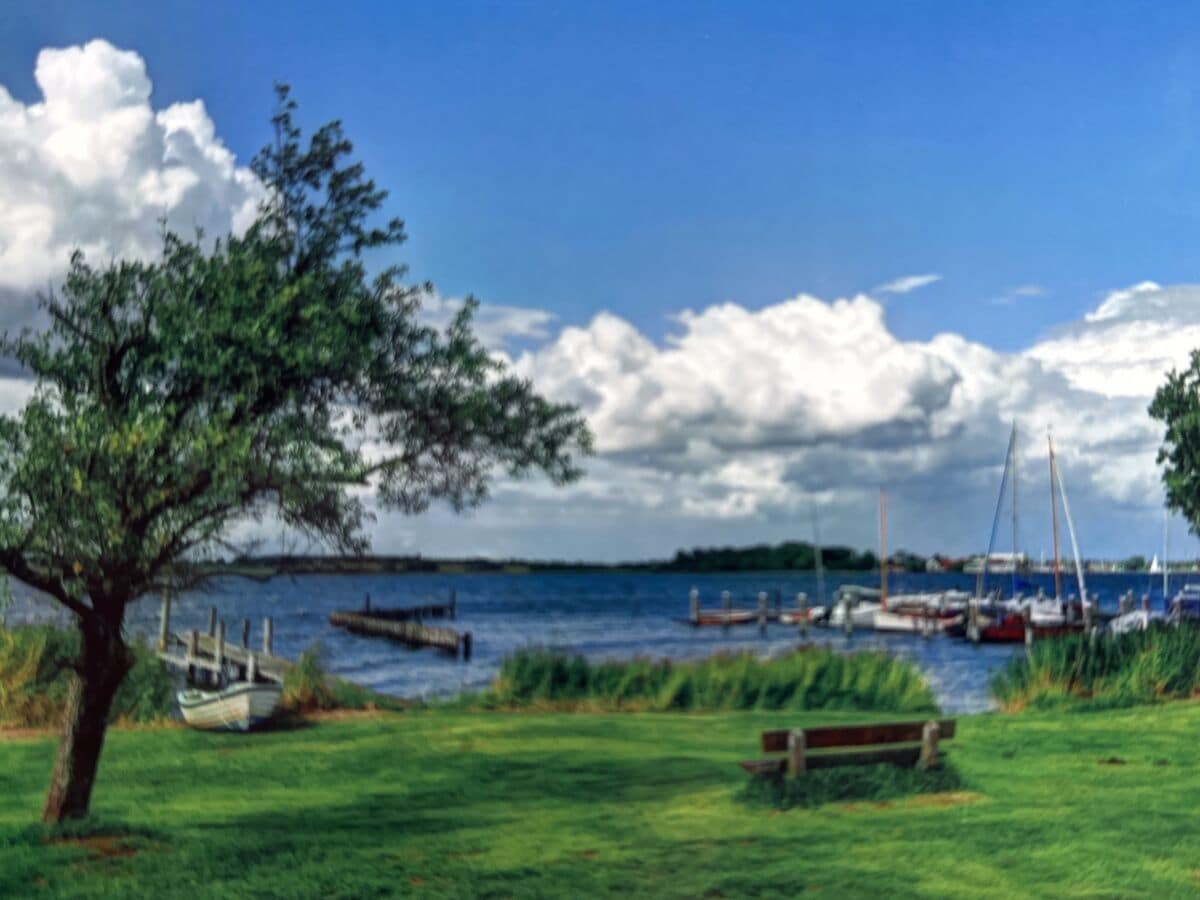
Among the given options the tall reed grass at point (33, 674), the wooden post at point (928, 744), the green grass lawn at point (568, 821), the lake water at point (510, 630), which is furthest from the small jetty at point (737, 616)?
the wooden post at point (928, 744)

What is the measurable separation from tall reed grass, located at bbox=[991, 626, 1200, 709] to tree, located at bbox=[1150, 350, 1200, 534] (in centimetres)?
225

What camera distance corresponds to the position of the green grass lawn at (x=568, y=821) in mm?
8781

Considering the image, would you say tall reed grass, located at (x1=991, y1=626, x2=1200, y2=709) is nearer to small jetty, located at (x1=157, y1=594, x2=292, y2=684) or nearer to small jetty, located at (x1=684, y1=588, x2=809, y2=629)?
small jetty, located at (x1=157, y1=594, x2=292, y2=684)

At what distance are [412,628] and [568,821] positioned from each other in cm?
3032

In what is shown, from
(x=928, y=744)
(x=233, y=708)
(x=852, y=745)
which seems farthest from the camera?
(x=233, y=708)

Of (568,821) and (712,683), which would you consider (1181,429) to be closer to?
(712,683)

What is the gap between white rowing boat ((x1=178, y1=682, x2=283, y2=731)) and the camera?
13734mm

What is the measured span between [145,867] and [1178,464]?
50.9 feet

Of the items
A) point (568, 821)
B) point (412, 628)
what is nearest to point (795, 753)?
point (568, 821)

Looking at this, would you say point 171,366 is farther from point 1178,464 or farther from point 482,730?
point 1178,464

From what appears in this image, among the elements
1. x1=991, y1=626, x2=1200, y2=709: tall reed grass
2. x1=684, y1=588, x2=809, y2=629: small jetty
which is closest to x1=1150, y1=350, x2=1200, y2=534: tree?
x1=991, y1=626, x2=1200, y2=709: tall reed grass

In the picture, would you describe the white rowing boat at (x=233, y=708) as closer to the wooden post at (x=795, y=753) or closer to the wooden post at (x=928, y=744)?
the wooden post at (x=795, y=753)

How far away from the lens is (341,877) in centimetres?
883

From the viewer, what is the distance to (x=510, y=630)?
4531cm
